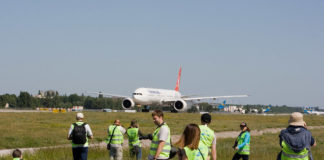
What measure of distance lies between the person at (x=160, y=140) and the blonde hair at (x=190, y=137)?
1726 mm

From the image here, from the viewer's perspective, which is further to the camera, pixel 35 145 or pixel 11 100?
pixel 11 100

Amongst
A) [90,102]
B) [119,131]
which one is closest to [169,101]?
[119,131]

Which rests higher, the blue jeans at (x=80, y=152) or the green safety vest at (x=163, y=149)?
the green safety vest at (x=163, y=149)

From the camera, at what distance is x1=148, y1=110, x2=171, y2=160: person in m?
8.88

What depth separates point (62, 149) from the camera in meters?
18.7

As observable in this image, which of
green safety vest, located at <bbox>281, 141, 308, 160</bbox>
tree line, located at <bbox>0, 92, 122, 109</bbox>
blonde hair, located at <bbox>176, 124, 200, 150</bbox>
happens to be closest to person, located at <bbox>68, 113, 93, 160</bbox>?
green safety vest, located at <bbox>281, 141, 308, 160</bbox>

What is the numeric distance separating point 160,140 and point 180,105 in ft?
199

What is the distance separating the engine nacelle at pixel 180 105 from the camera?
226 ft

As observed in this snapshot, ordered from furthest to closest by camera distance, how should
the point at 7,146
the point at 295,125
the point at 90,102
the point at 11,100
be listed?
the point at 90,102 → the point at 11,100 → the point at 7,146 → the point at 295,125

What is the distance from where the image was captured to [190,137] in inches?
278

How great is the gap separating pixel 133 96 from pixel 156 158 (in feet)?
184

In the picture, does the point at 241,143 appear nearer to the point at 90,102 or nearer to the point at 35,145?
the point at 35,145

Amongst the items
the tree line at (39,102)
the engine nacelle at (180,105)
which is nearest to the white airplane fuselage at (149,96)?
the engine nacelle at (180,105)

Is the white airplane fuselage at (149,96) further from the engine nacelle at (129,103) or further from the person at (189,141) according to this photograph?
the person at (189,141)
